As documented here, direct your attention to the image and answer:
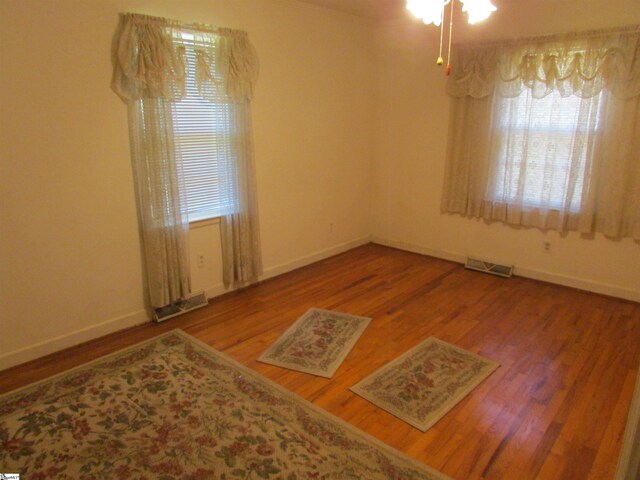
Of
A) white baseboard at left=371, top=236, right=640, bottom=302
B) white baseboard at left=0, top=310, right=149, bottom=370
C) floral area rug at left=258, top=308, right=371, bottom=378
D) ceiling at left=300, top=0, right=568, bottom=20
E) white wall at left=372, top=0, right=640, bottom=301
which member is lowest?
floral area rug at left=258, top=308, right=371, bottom=378

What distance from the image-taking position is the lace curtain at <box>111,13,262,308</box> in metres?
2.90

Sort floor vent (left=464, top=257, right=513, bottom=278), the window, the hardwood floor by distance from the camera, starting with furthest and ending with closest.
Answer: floor vent (left=464, top=257, right=513, bottom=278) → the window → the hardwood floor

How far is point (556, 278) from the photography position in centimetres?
411

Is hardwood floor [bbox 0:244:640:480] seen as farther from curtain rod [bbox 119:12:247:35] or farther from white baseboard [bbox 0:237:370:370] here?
Result: curtain rod [bbox 119:12:247:35]

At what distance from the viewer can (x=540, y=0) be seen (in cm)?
371

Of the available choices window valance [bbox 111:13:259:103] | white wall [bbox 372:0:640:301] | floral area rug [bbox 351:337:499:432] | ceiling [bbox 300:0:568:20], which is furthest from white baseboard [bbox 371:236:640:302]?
window valance [bbox 111:13:259:103]

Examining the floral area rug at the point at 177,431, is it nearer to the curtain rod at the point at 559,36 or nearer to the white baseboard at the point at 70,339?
the white baseboard at the point at 70,339

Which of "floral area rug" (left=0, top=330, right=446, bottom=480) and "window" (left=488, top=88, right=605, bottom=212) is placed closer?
"floral area rug" (left=0, top=330, right=446, bottom=480)

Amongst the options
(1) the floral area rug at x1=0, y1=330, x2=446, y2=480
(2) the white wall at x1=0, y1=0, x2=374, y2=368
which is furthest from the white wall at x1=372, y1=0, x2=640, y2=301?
(1) the floral area rug at x1=0, y1=330, x2=446, y2=480

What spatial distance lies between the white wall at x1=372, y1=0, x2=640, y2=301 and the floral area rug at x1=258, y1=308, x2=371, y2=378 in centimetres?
194

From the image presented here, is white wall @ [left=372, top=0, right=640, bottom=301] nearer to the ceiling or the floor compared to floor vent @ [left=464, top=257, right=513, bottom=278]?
nearer to the ceiling

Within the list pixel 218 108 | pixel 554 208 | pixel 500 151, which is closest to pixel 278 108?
pixel 218 108

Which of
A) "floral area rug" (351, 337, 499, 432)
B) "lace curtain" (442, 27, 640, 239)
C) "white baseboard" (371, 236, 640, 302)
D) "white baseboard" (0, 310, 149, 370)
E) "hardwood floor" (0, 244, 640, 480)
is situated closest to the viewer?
"hardwood floor" (0, 244, 640, 480)

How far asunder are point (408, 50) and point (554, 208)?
90.3 inches
